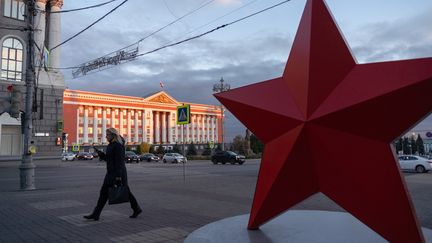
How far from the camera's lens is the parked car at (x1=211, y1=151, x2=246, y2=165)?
128ft

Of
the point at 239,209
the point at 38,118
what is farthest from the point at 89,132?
the point at 239,209

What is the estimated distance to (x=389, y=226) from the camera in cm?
507

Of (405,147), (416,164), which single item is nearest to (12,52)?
(416,164)

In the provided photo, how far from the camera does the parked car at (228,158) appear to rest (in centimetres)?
3893

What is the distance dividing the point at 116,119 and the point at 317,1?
296 feet

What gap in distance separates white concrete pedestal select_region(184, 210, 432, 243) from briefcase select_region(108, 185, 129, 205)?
5.90ft

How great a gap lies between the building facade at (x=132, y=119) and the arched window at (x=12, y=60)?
149 ft

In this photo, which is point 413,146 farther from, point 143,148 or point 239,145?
point 143,148

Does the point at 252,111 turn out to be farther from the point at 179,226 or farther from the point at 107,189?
the point at 107,189

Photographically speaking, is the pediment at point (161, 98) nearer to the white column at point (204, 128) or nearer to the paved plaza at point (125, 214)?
the white column at point (204, 128)

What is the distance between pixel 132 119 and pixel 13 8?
66.1m

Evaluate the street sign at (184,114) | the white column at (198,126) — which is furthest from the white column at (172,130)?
the street sign at (184,114)

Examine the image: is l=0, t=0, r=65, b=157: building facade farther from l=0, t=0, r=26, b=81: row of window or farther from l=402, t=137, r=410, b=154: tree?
l=402, t=137, r=410, b=154: tree

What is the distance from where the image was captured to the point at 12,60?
98.5 feet
